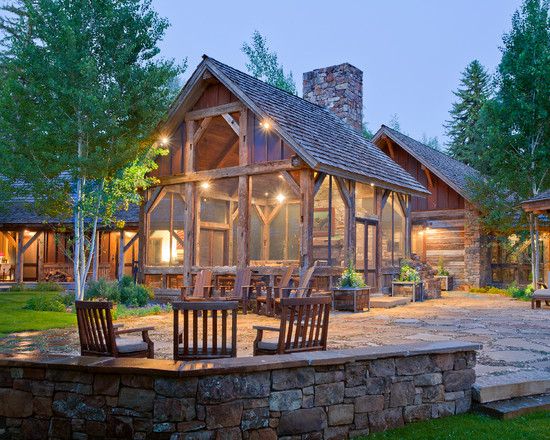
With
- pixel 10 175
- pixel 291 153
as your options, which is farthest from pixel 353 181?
pixel 10 175

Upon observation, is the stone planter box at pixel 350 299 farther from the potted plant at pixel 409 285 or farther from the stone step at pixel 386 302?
the potted plant at pixel 409 285


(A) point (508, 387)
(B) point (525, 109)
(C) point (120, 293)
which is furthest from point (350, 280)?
(B) point (525, 109)

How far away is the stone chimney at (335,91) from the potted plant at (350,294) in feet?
26.6

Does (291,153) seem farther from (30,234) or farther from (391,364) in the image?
(30,234)

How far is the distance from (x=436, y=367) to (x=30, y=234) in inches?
1016

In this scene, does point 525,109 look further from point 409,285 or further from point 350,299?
point 350,299

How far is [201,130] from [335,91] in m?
6.02

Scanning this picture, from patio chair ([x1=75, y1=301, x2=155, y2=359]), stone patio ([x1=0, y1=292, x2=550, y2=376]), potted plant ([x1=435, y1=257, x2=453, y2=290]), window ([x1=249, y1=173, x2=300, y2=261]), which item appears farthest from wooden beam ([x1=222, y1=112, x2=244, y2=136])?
potted plant ([x1=435, y1=257, x2=453, y2=290])

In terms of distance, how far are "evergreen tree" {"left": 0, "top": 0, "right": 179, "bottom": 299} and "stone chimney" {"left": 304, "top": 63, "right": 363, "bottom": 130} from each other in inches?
310

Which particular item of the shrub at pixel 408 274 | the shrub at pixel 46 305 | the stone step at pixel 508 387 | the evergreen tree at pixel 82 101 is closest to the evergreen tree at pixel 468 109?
the shrub at pixel 408 274

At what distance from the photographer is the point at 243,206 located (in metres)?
15.4

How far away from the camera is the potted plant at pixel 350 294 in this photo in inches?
558

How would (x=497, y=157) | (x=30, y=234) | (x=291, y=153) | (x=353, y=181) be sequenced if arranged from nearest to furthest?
(x=291, y=153)
(x=353, y=181)
(x=497, y=157)
(x=30, y=234)

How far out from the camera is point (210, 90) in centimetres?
1675
